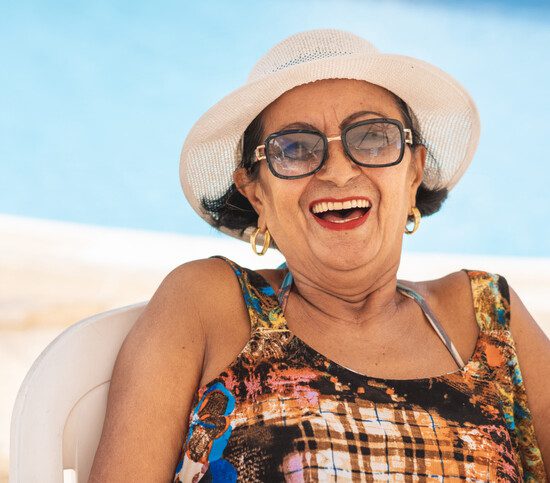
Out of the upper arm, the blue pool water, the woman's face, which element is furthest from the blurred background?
the upper arm

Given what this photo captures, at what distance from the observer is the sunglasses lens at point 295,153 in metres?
2.13

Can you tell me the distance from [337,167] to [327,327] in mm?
451

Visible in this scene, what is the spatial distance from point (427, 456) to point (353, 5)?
1112 centimetres

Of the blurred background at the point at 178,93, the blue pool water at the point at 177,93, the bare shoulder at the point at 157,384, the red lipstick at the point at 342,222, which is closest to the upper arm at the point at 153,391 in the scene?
the bare shoulder at the point at 157,384

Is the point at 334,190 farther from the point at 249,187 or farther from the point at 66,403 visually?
the point at 66,403

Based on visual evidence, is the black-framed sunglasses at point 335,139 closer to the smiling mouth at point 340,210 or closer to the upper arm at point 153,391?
the smiling mouth at point 340,210

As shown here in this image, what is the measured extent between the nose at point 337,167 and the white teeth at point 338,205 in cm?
5

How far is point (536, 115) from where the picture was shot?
12.4 metres

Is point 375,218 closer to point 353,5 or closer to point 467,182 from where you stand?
point 467,182

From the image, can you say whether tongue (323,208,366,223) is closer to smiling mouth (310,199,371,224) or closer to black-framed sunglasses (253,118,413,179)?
smiling mouth (310,199,371,224)

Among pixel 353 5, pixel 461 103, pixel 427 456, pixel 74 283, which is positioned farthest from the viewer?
pixel 353 5

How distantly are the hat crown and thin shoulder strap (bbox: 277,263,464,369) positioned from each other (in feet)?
1.94

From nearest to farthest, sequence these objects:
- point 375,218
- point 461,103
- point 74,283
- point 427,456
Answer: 1. point 427,456
2. point 375,218
3. point 461,103
4. point 74,283

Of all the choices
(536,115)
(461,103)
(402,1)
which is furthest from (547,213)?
(461,103)
